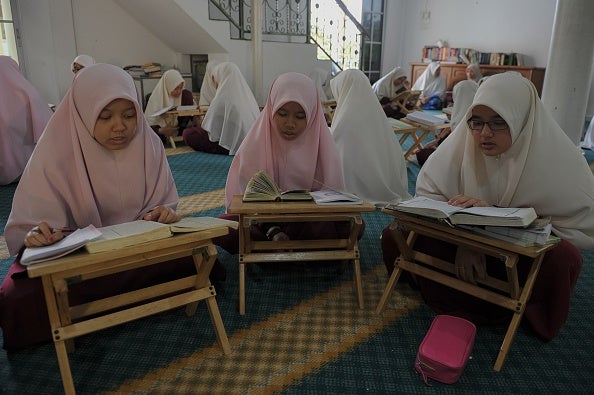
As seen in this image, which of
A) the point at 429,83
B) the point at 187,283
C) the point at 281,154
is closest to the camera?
the point at 187,283

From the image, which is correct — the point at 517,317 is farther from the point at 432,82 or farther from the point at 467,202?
the point at 432,82

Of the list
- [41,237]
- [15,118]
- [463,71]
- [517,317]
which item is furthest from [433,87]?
[41,237]

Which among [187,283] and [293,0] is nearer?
[187,283]

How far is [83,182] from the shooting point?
1.82m

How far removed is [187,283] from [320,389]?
2.10ft

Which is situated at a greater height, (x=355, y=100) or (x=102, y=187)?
(x=355, y=100)

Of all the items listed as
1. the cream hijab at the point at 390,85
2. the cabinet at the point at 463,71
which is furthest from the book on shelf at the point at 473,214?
the cabinet at the point at 463,71

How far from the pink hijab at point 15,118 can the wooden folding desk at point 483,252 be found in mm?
3619

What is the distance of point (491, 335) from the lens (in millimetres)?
1932

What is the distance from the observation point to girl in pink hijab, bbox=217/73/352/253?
7.69 feet

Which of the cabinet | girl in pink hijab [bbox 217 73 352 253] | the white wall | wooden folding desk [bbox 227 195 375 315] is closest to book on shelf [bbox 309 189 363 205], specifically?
wooden folding desk [bbox 227 195 375 315]

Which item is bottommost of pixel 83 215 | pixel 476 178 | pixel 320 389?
pixel 320 389

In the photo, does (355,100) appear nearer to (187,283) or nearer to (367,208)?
(367,208)

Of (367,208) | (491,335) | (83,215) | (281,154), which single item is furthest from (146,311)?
(491,335)
